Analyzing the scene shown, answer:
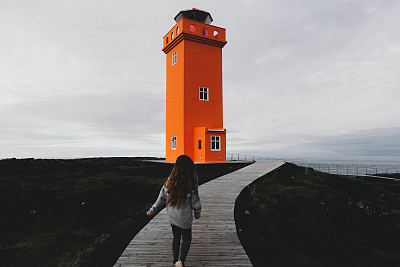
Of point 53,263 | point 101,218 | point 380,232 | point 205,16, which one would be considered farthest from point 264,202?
point 205,16

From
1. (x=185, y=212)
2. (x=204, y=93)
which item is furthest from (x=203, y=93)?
(x=185, y=212)

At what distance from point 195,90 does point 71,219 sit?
56.1 feet

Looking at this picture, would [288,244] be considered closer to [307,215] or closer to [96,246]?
[307,215]

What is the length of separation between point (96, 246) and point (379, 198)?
1760 centimetres

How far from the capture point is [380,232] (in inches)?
366

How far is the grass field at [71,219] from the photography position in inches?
270

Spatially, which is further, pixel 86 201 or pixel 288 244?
pixel 86 201

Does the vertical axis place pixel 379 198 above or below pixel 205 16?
below

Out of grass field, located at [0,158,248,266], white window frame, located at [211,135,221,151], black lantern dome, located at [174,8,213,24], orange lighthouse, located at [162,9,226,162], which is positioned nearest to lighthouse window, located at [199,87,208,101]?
orange lighthouse, located at [162,9,226,162]

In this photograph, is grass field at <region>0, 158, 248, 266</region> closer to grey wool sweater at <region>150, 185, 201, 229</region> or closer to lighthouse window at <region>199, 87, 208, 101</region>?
grey wool sweater at <region>150, 185, 201, 229</region>

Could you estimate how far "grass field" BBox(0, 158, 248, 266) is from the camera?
6855 mm

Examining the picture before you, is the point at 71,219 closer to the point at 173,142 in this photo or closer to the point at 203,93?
the point at 173,142

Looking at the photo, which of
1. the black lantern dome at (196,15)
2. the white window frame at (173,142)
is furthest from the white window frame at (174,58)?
the white window frame at (173,142)

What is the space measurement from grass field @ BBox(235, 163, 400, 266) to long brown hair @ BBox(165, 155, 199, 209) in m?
2.61
